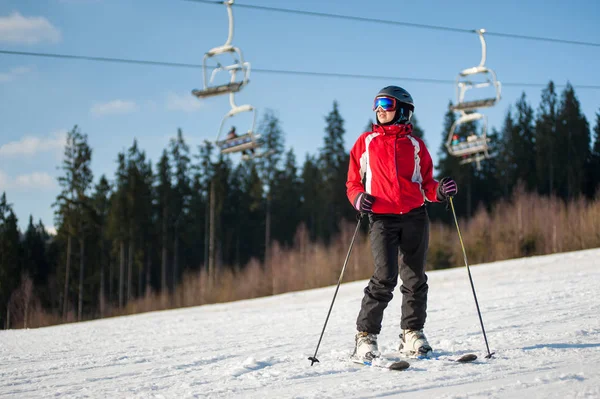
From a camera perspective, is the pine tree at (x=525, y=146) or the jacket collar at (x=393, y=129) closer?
the jacket collar at (x=393, y=129)

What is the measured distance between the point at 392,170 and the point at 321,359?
4.60 ft

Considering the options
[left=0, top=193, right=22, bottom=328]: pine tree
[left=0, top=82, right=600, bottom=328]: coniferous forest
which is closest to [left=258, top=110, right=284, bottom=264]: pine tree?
[left=0, top=82, right=600, bottom=328]: coniferous forest

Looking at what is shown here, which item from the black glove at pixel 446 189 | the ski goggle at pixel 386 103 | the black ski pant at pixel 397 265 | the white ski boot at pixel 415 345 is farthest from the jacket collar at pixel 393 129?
the white ski boot at pixel 415 345

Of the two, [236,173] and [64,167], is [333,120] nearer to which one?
[236,173]

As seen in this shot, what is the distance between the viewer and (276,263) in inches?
1239

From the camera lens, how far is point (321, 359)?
3932 millimetres

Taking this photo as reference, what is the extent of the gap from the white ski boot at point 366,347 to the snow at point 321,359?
14 cm

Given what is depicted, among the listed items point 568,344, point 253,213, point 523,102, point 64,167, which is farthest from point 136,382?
point 523,102

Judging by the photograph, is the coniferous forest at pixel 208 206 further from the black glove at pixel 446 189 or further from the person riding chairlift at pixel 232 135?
the black glove at pixel 446 189

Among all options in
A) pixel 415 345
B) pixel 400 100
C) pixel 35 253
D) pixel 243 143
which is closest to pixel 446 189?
pixel 400 100

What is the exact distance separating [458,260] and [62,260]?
1424 inches

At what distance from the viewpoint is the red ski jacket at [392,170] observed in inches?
157

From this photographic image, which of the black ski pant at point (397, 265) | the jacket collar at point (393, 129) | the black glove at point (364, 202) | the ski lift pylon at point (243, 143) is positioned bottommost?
the black ski pant at point (397, 265)

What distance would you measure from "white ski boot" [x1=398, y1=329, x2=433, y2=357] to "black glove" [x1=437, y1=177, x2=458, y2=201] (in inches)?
38.0
